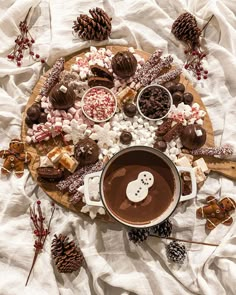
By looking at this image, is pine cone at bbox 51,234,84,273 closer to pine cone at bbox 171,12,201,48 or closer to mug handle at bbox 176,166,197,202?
mug handle at bbox 176,166,197,202

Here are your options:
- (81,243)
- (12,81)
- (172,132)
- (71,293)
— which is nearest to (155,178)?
(172,132)

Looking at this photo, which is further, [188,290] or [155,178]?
[188,290]

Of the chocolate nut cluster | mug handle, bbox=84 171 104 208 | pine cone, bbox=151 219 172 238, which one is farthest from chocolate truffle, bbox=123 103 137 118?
pine cone, bbox=151 219 172 238

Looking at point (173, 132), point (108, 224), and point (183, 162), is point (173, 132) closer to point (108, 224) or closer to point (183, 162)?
point (183, 162)

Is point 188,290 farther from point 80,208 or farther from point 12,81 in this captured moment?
point 12,81

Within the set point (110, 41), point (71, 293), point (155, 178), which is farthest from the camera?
point (110, 41)

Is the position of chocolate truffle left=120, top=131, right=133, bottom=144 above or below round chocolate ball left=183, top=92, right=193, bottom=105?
below

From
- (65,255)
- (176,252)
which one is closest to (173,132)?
(176,252)
